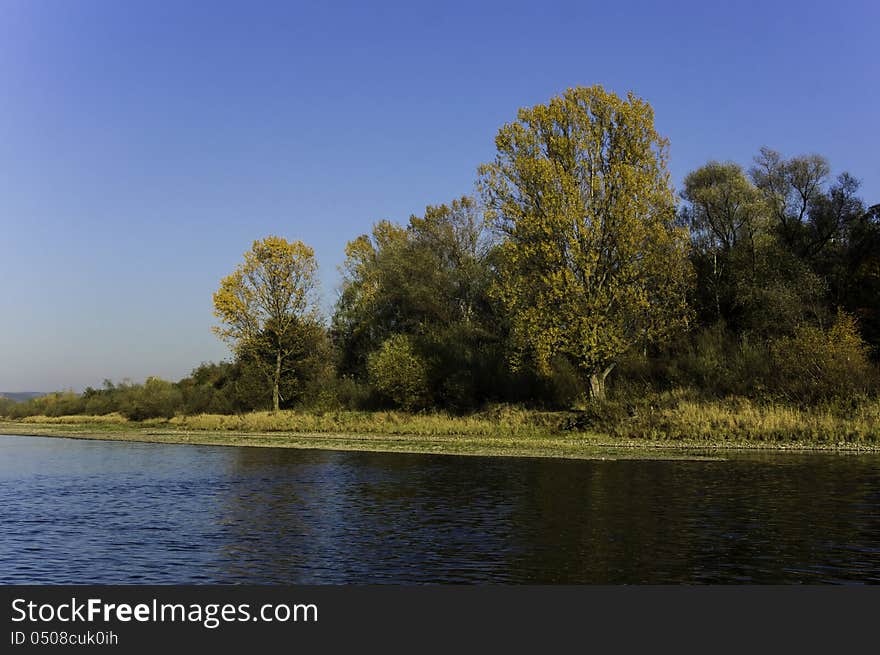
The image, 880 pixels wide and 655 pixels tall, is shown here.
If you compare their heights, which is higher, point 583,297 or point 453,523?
point 583,297

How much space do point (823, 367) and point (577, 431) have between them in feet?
38.6

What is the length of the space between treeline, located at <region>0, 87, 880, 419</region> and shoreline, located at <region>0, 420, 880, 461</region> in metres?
4.60

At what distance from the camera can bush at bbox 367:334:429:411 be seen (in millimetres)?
49156

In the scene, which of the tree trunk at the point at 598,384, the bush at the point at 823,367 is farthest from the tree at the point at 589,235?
the bush at the point at 823,367

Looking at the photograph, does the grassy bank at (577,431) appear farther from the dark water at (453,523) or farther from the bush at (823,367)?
the dark water at (453,523)

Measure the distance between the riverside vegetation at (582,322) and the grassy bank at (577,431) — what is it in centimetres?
14

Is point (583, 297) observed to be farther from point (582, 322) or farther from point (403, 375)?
point (403, 375)

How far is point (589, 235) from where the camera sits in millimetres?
40531

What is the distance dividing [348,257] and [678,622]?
69372 millimetres

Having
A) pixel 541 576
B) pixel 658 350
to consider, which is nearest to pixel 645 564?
pixel 541 576

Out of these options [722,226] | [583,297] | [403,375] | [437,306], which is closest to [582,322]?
[583,297]

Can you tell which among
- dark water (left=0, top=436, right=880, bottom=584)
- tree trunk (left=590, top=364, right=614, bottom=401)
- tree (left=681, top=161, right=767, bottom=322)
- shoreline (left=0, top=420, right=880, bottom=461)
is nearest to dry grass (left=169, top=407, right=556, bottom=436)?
shoreline (left=0, top=420, right=880, bottom=461)

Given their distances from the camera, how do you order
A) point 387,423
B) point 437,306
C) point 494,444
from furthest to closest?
point 437,306
point 387,423
point 494,444

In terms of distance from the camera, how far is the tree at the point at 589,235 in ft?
132
